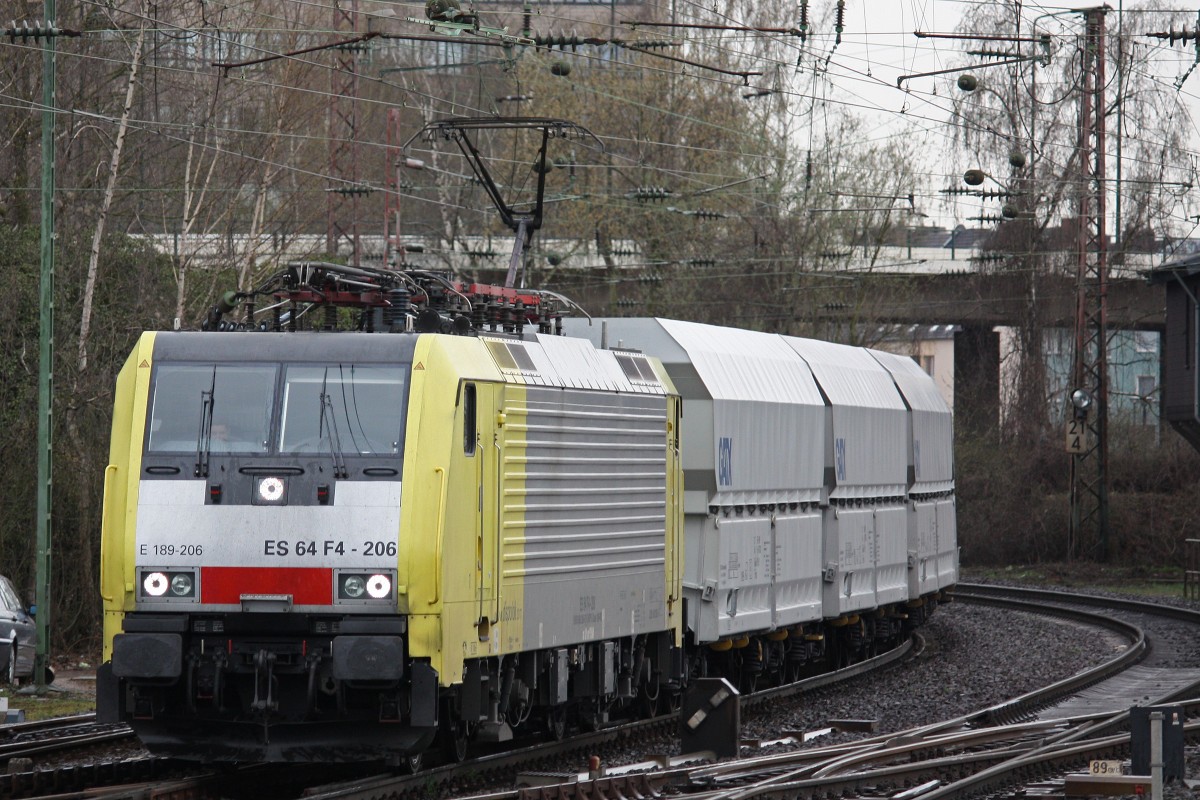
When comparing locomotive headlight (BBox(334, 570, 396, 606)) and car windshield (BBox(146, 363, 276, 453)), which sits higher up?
car windshield (BBox(146, 363, 276, 453))

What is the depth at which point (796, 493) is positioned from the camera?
67.0ft

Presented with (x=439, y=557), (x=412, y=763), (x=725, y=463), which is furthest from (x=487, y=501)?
(x=725, y=463)

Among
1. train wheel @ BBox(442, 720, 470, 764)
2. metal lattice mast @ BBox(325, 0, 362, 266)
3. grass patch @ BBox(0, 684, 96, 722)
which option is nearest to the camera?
train wheel @ BBox(442, 720, 470, 764)

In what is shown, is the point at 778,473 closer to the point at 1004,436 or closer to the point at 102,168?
the point at 102,168

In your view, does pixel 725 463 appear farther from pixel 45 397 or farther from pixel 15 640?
pixel 15 640

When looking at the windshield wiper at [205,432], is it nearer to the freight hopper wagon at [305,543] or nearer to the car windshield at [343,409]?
the freight hopper wagon at [305,543]

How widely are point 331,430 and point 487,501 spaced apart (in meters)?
1.20

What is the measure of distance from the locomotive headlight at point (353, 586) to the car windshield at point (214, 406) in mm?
1025

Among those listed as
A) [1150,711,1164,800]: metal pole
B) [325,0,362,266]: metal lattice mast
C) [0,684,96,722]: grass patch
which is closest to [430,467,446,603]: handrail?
[1150,711,1164,800]: metal pole

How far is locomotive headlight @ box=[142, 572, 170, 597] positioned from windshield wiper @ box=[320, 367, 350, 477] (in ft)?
4.04

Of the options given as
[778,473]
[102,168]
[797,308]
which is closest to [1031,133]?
[797,308]

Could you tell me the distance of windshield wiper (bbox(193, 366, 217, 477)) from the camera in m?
11.6

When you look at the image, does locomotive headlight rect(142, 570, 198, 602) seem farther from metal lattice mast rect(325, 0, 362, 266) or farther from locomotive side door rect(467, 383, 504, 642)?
metal lattice mast rect(325, 0, 362, 266)

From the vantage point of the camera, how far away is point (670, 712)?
58.4ft
